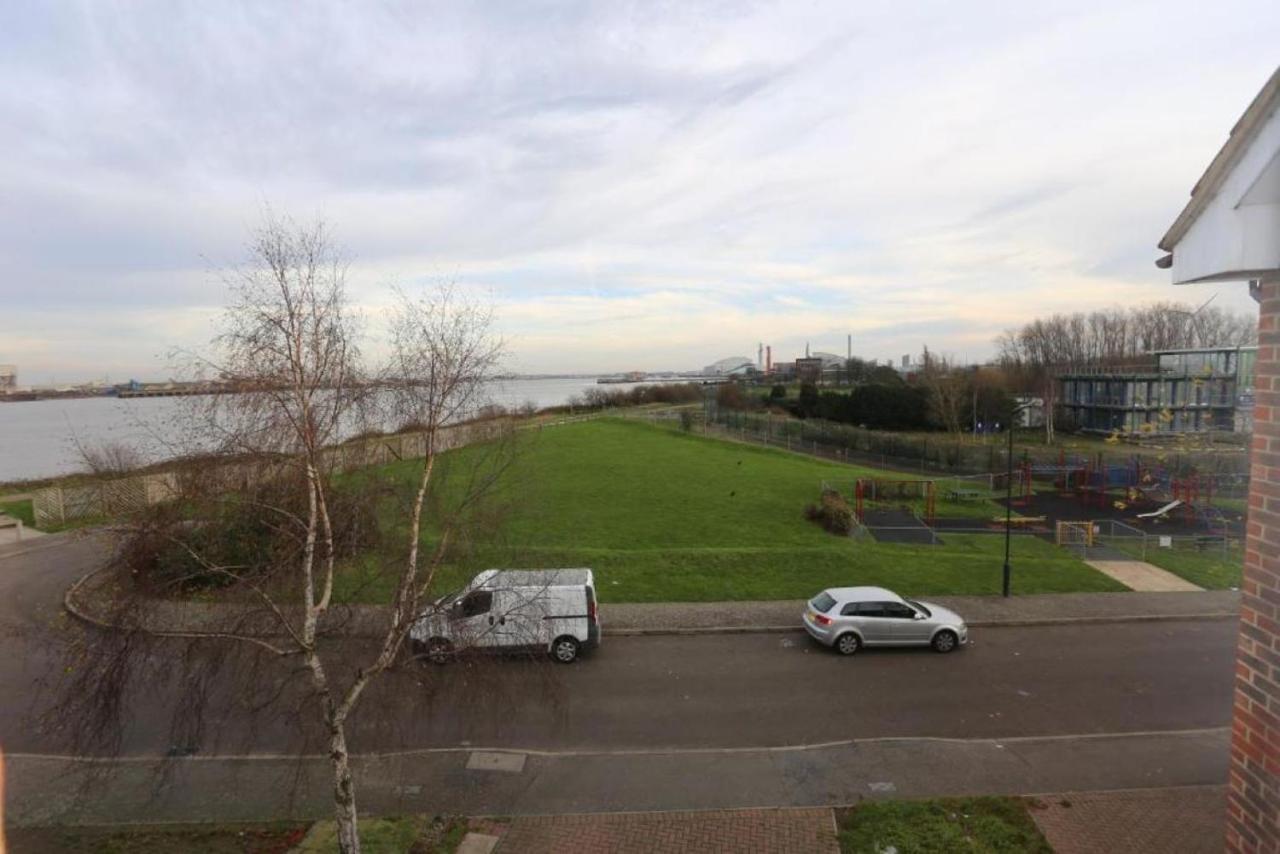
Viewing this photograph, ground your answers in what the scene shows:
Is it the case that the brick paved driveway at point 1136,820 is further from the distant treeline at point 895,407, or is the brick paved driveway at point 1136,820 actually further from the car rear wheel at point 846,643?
the distant treeline at point 895,407

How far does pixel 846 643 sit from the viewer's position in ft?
46.3

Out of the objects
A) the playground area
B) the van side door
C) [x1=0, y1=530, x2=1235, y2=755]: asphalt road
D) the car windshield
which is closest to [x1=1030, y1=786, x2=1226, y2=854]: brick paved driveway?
[x1=0, y1=530, x2=1235, y2=755]: asphalt road

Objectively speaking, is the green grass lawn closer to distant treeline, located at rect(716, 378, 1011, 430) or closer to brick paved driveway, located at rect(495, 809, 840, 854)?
brick paved driveway, located at rect(495, 809, 840, 854)

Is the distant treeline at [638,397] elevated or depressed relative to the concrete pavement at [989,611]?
elevated

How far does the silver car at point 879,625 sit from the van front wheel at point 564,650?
499 cm

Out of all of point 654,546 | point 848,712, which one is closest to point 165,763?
point 848,712

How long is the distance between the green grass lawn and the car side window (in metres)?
0.75

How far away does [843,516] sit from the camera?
24922 millimetres

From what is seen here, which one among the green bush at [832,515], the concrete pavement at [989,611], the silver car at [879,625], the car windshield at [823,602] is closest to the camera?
the silver car at [879,625]

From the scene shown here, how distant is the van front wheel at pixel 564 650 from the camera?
13531mm

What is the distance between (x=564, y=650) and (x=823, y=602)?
17.9ft

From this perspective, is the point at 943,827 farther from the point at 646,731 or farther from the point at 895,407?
the point at 895,407

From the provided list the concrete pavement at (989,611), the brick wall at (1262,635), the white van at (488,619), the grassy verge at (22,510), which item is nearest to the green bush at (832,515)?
the concrete pavement at (989,611)

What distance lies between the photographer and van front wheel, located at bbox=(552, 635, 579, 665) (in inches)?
533
